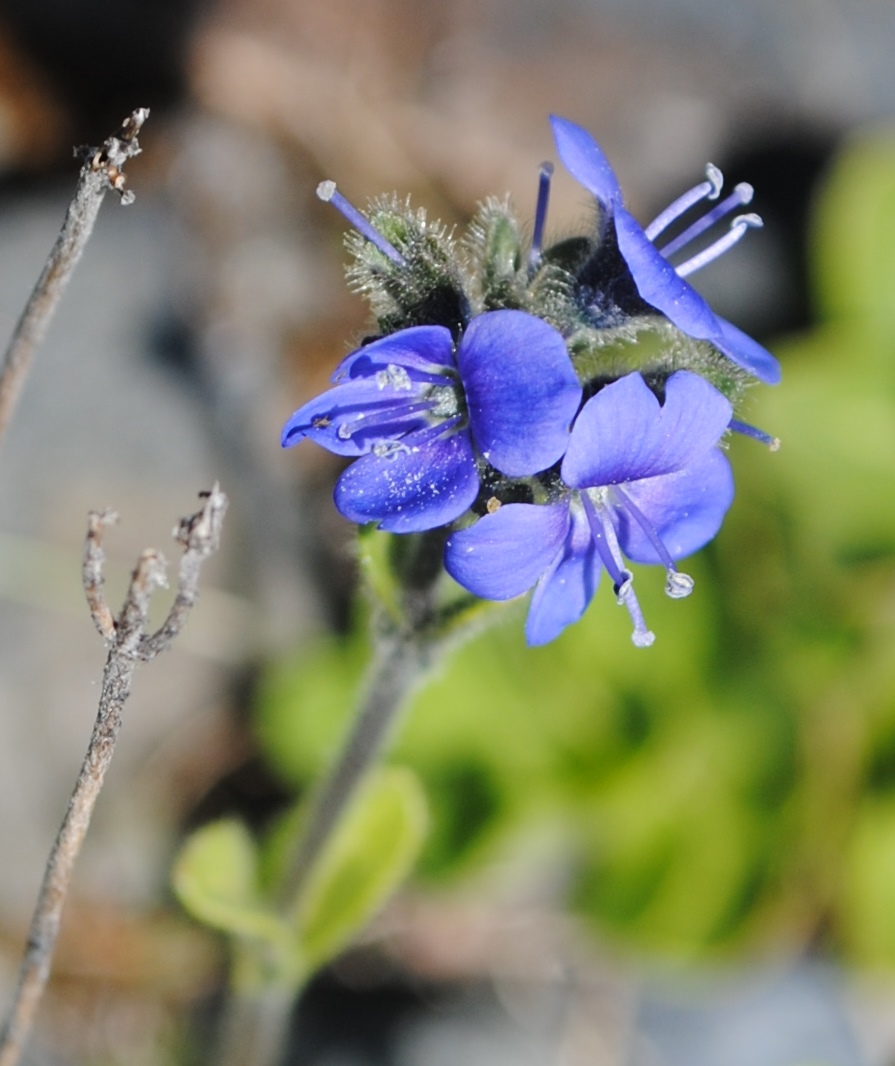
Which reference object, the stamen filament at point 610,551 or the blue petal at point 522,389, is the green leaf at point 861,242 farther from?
the blue petal at point 522,389

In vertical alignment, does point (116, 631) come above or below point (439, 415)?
below

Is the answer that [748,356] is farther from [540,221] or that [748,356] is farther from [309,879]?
[309,879]

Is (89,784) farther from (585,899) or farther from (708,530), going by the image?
(585,899)

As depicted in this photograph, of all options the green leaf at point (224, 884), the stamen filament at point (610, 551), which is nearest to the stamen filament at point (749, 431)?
the stamen filament at point (610, 551)

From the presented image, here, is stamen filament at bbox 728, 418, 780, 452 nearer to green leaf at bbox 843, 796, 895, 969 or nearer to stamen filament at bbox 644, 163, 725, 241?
stamen filament at bbox 644, 163, 725, 241

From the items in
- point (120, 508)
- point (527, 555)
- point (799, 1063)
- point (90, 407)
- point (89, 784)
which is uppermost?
point (90, 407)

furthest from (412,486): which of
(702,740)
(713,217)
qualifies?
(702,740)

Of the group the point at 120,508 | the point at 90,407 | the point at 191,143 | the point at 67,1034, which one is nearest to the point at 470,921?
the point at 67,1034
